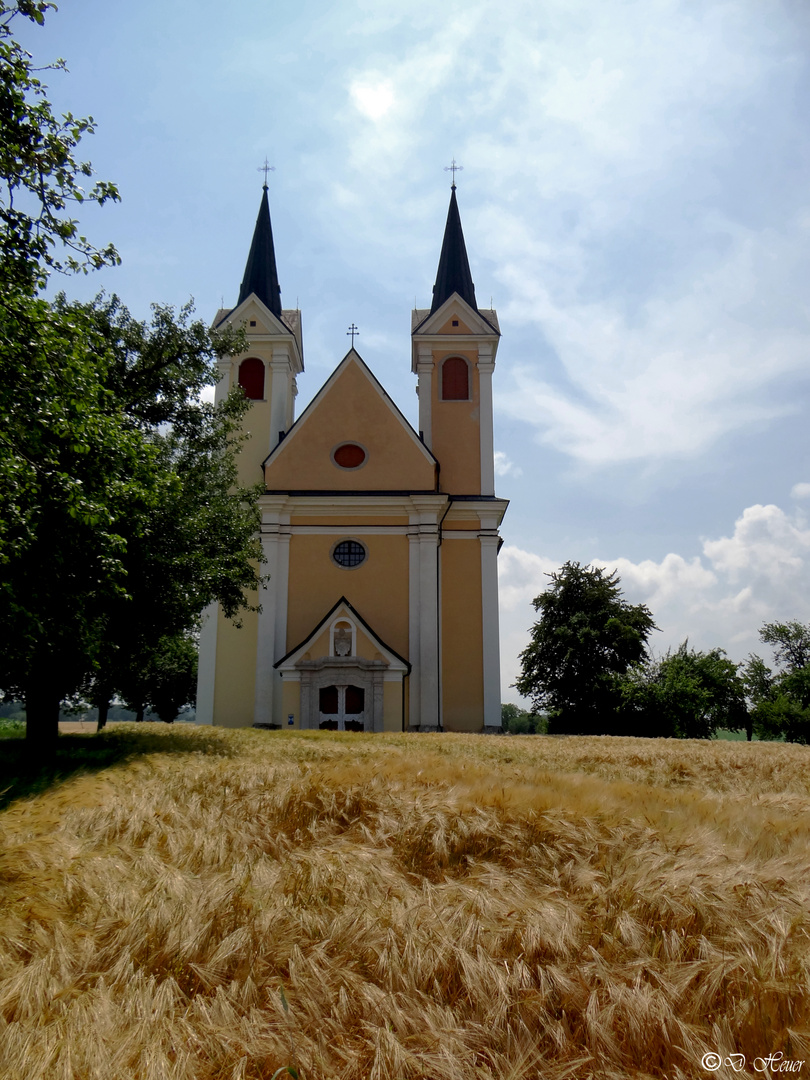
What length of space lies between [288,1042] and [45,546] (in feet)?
28.1

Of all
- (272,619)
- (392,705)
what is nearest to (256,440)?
(272,619)

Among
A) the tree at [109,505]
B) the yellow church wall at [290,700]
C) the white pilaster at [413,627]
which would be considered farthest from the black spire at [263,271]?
the tree at [109,505]

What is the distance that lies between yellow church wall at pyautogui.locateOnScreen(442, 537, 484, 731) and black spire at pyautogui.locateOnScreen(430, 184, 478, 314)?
44.1ft

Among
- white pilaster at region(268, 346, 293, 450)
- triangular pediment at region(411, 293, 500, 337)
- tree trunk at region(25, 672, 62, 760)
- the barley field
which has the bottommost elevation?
the barley field

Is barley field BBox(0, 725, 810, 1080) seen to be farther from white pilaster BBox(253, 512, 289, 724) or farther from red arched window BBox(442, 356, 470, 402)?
red arched window BBox(442, 356, 470, 402)

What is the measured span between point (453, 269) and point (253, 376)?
41.3ft

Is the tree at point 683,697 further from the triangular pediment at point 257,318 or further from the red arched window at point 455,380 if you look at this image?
the triangular pediment at point 257,318

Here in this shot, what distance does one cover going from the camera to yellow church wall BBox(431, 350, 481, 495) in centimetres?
3647

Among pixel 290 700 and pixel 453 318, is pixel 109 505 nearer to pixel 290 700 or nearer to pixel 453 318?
pixel 290 700

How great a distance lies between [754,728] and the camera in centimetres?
5041

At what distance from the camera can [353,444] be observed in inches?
1380

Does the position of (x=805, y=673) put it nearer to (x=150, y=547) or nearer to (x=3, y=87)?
(x=150, y=547)

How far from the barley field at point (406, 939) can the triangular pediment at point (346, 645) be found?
928 inches

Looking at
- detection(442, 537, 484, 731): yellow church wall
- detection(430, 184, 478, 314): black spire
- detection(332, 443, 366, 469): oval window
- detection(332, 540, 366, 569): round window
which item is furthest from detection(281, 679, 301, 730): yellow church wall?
detection(430, 184, 478, 314): black spire
